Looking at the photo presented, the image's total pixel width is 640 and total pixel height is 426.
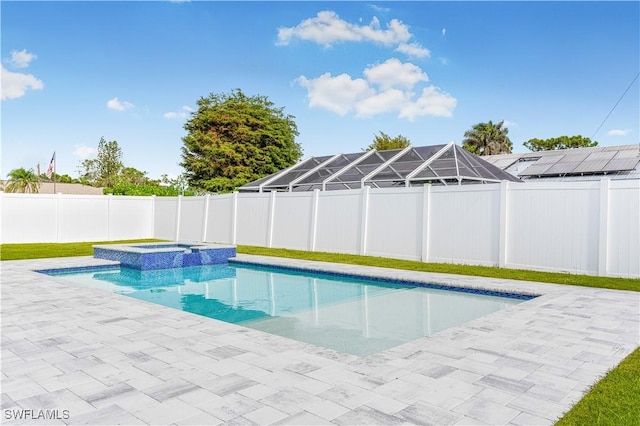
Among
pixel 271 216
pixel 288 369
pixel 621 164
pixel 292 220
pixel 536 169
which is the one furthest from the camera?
pixel 536 169

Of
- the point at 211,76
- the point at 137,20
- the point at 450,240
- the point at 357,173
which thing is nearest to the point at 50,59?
the point at 137,20

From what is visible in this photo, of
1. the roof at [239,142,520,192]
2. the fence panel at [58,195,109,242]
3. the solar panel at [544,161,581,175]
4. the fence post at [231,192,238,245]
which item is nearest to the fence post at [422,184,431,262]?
the roof at [239,142,520,192]

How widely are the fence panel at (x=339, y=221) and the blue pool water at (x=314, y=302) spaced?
113 inches

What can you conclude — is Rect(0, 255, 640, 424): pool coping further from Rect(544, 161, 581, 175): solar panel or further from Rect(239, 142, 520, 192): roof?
Rect(544, 161, 581, 175): solar panel

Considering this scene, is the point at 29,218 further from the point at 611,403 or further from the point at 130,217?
the point at 611,403

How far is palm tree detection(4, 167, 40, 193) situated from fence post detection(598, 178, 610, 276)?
3622cm

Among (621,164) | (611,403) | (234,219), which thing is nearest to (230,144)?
(234,219)

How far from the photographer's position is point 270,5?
17.5m

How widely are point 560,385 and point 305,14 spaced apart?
1861cm

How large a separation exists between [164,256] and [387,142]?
94.0 ft

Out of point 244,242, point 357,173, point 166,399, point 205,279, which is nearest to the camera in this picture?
point 166,399

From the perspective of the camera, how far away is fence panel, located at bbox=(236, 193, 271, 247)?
15.9 meters

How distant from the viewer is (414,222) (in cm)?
1183

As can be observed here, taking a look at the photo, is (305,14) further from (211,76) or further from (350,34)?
(211,76)
